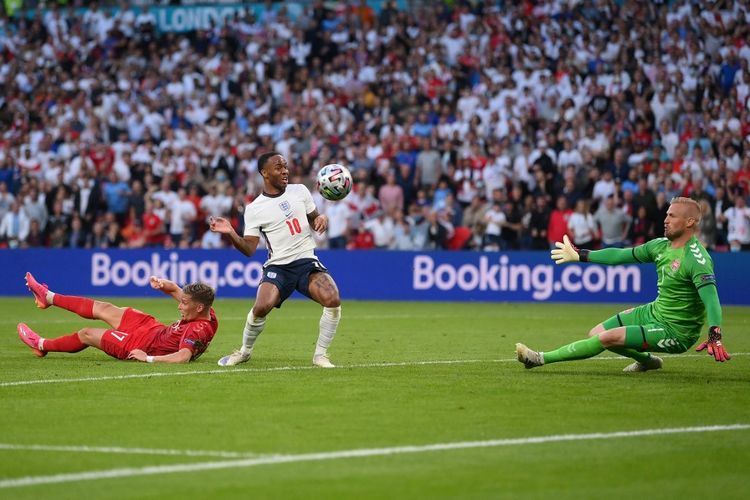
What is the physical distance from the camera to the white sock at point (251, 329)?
524 inches

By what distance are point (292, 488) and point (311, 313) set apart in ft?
55.1

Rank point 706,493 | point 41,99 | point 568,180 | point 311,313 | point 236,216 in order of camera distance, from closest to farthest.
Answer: point 706,493 → point 311,313 → point 568,180 → point 236,216 → point 41,99

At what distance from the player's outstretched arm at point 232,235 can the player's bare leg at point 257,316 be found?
0.42 meters

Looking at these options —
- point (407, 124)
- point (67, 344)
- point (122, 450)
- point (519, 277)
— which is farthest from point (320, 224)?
point (407, 124)

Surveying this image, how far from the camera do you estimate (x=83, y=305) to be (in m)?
14.1

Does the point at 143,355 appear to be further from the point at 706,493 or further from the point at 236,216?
the point at 236,216

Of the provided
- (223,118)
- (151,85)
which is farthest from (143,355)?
(151,85)

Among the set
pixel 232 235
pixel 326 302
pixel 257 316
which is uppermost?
pixel 232 235

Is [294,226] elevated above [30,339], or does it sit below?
above

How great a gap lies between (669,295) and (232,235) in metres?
4.29

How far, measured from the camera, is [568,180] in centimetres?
2670

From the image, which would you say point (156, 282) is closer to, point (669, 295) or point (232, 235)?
point (232, 235)

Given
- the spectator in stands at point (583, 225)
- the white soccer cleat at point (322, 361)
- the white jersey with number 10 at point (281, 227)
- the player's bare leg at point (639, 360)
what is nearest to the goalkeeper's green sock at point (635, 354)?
the player's bare leg at point (639, 360)

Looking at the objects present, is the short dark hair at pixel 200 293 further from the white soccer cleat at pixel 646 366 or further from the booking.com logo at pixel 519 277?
the booking.com logo at pixel 519 277
